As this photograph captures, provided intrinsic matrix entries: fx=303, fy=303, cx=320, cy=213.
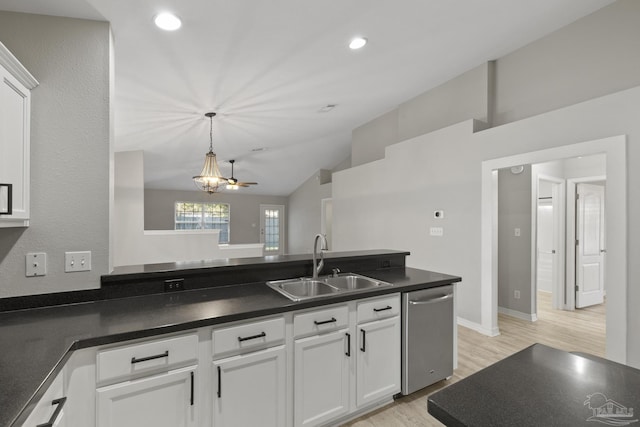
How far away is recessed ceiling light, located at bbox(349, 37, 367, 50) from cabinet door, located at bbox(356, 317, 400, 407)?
95.4 inches

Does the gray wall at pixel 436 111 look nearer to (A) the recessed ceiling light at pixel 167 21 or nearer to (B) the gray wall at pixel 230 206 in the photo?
(A) the recessed ceiling light at pixel 167 21

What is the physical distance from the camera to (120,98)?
10.3 ft

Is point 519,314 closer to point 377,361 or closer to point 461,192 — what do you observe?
point 461,192

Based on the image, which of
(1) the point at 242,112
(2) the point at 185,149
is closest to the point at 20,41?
(1) the point at 242,112

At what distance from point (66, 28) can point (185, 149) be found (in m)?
4.52

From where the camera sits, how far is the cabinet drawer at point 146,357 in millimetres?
1290

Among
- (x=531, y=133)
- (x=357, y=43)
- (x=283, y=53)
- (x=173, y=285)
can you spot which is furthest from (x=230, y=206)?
(x=531, y=133)

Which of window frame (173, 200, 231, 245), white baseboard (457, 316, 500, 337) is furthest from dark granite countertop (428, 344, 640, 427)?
window frame (173, 200, 231, 245)

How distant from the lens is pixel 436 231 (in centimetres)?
432

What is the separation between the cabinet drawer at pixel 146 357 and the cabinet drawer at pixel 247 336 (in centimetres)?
11

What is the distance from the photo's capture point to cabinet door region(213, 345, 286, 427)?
1.53 m

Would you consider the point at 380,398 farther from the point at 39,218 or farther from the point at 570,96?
the point at 570,96

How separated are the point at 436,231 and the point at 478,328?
1334mm

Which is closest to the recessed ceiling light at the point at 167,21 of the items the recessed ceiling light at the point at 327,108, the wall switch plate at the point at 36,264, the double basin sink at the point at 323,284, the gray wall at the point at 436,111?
the wall switch plate at the point at 36,264
